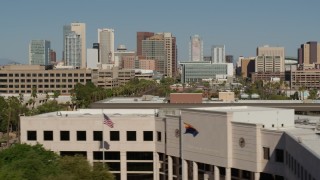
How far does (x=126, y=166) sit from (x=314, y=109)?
4754 centimetres

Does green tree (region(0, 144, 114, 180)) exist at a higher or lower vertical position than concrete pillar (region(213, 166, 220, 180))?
higher

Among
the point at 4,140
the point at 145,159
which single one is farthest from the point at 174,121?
the point at 4,140

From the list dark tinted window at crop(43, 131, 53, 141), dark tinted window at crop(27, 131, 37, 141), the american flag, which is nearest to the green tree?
the american flag

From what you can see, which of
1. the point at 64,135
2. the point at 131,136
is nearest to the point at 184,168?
the point at 131,136

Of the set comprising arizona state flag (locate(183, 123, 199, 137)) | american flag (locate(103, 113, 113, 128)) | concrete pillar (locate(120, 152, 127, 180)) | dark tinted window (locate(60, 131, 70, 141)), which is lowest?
concrete pillar (locate(120, 152, 127, 180))

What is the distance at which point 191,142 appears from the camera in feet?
239

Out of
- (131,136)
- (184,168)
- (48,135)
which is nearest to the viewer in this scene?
(184,168)

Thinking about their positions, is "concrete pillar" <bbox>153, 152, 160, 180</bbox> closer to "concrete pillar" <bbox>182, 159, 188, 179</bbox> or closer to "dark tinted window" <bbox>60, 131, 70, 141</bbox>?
"concrete pillar" <bbox>182, 159, 188, 179</bbox>

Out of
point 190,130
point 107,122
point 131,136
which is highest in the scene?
point 107,122

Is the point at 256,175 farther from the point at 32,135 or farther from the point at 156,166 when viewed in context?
the point at 32,135

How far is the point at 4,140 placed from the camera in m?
138

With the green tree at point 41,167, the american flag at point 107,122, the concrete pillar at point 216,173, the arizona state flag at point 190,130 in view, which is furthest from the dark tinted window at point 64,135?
the concrete pillar at point 216,173

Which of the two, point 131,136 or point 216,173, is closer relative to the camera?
point 216,173

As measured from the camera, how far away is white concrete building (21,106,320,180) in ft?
202
